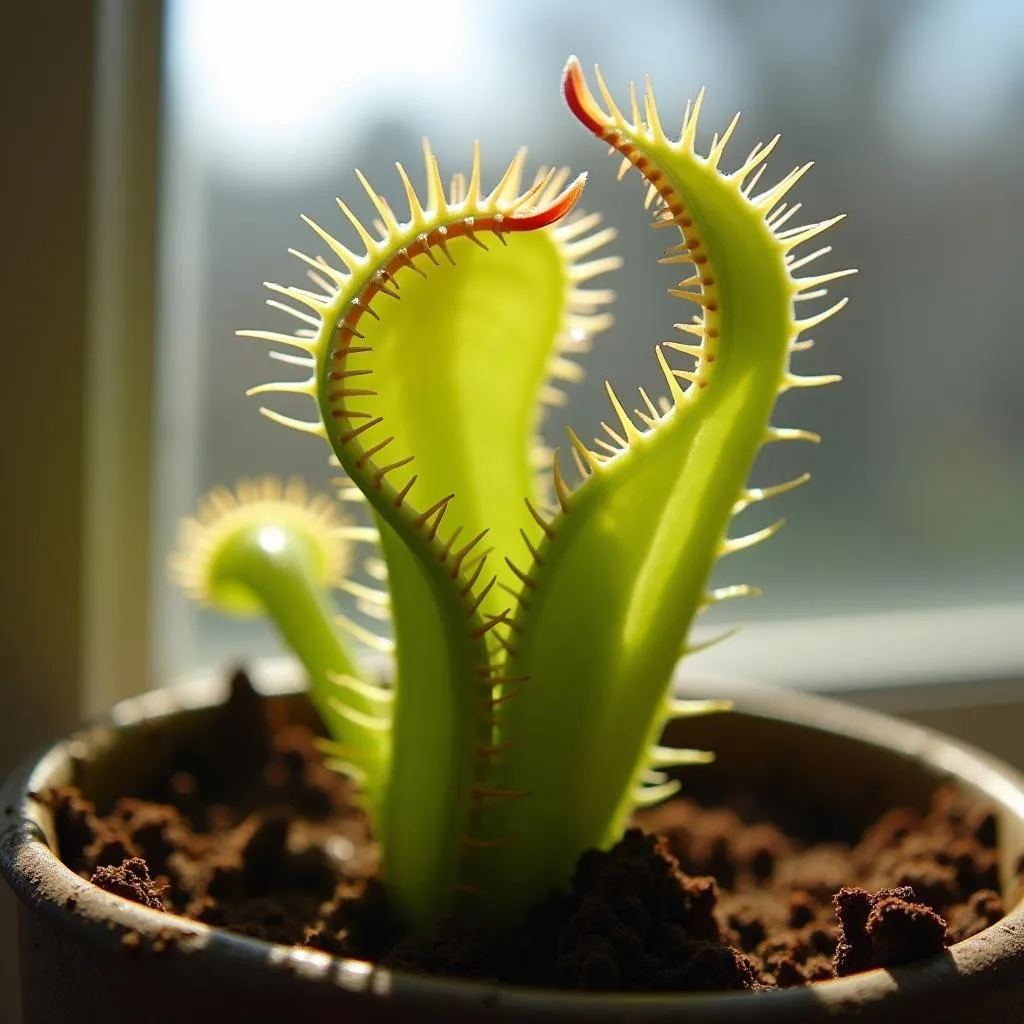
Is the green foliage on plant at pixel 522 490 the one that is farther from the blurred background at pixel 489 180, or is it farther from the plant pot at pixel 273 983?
the blurred background at pixel 489 180

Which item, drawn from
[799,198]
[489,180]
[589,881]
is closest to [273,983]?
[589,881]

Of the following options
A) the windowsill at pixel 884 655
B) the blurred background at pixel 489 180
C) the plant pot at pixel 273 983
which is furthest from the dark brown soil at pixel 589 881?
the windowsill at pixel 884 655

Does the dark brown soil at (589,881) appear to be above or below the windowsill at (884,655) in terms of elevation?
below

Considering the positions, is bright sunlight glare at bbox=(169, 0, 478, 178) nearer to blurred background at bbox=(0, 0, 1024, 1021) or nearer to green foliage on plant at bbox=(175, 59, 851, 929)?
blurred background at bbox=(0, 0, 1024, 1021)

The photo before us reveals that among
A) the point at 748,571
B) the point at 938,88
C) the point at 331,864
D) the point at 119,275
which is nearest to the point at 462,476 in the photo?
the point at 331,864

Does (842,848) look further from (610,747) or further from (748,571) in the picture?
(748,571)

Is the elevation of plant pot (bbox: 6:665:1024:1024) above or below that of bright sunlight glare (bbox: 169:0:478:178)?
below

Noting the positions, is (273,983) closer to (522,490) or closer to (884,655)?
(522,490)

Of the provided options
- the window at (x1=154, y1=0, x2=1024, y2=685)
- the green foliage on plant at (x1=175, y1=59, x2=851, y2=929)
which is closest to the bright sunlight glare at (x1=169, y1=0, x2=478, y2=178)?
the window at (x1=154, y1=0, x2=1024, y2=685)
